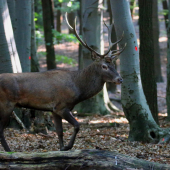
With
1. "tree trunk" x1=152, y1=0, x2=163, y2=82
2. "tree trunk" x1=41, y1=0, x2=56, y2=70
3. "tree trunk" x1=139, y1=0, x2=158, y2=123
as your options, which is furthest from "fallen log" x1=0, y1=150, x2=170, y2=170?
"tree trunk" x1=152, y1=0, x2=163, y2=82

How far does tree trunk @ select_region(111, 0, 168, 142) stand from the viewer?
7.35 meters

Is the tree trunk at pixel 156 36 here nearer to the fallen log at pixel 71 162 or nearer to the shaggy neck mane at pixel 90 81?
the shaggy neck mane at pixel 90 81

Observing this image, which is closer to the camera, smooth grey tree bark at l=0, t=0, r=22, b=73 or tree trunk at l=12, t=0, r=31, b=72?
smooth grey tree bark at l=0, t=0, r=22, b=73

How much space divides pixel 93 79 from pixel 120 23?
5.37ft

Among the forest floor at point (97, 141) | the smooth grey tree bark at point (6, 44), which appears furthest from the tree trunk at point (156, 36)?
the smooth grey tree bark at point (6, 44)

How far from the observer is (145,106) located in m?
7.50

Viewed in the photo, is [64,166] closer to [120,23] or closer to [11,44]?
[120,23]

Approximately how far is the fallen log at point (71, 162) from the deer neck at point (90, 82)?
2156 mm

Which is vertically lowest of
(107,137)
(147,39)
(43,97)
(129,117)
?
(107,137)

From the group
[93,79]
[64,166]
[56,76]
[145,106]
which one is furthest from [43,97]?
[145,106]

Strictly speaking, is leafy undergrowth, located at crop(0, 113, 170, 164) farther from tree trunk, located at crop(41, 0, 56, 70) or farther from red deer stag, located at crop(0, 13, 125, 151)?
tree trunk, located at crop(41, 0, 56, 70)

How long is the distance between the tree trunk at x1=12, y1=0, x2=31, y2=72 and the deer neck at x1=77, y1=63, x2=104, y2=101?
340cm

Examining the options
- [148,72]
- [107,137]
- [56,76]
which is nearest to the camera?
[56,76]

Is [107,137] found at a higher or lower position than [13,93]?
lower
